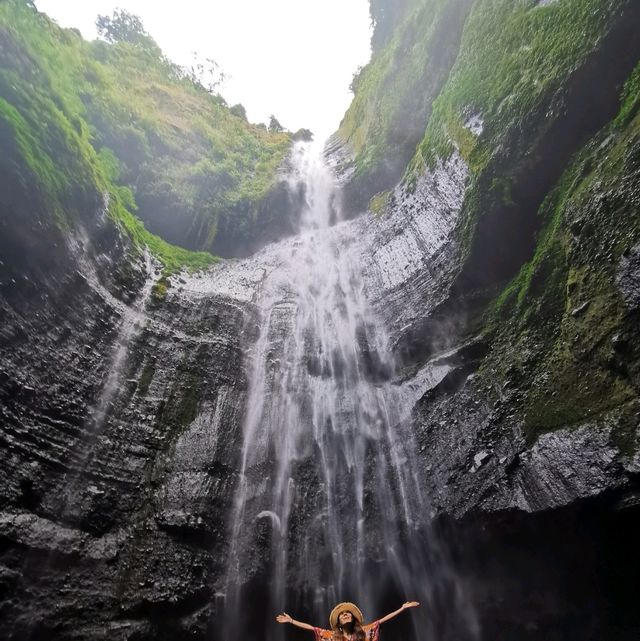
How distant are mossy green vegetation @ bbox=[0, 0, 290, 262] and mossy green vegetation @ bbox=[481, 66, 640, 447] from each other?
25.5 feet

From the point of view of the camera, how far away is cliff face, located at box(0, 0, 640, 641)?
4840 mm

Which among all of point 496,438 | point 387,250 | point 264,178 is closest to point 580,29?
point 387,250

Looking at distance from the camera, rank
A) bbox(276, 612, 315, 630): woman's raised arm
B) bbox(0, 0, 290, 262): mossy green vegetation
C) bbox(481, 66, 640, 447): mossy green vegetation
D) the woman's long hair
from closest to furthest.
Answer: the woman's long hair, bbox(276, 612, 315, 630): woman's raised arm, bbox(481, 66, 640, 447): mossy green vegetation, bbox(0, 0, 290, 262): mossy green vegetation

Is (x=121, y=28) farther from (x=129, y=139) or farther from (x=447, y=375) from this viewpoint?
(x=447, y=375)

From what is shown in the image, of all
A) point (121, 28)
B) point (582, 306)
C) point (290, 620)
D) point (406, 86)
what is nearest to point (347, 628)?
point (290, 620)

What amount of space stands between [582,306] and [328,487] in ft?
14.9

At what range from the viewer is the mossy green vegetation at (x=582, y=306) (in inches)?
190

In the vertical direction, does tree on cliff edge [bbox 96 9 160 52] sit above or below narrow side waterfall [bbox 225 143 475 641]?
above

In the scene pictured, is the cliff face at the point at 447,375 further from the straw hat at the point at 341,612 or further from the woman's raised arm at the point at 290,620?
the straw hat at the point at 341,612

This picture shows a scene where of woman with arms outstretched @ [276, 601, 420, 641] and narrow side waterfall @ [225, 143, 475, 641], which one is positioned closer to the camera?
woman with arms outstretched @ [276, 601, 420, 641]

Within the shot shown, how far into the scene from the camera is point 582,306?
17.7ft

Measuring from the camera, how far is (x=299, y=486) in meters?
6.80

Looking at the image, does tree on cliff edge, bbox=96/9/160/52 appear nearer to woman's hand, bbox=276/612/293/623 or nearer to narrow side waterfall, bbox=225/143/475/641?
narrow side waterfall, bbox=225/143/475/641

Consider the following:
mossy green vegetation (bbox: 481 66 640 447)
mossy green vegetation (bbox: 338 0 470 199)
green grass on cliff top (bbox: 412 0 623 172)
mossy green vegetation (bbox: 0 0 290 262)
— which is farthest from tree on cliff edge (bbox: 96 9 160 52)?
mossy green vegetation (bbox: 481 66 640 447)
